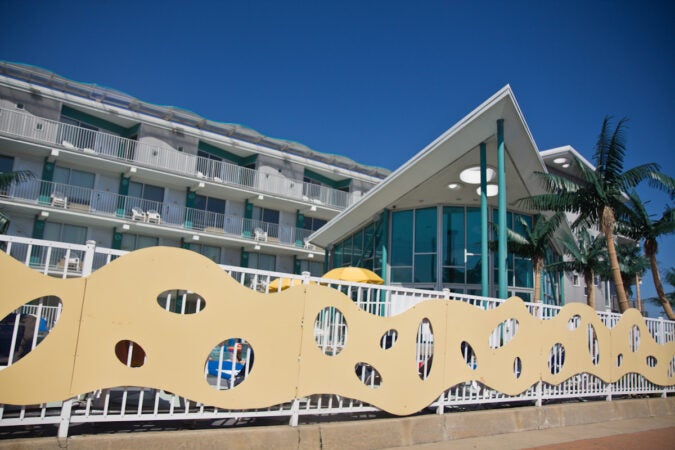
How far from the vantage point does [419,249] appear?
1920cm

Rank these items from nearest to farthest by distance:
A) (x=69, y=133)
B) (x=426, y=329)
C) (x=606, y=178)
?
(x=426, y=329)
(x=606, y=178)
(x=69, y=133)

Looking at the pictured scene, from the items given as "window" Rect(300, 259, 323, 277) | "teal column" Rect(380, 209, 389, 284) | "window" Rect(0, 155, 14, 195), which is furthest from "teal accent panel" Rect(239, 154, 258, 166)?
"teal column" Rect(380, 209, 389, 284)

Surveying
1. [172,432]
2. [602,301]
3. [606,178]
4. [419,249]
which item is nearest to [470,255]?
[419,249]

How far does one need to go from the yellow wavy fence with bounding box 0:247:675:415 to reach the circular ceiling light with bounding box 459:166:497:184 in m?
10.2

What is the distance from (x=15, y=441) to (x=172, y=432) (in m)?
1.16

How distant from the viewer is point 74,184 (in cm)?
2631

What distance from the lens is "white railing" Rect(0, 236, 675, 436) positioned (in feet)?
13.4

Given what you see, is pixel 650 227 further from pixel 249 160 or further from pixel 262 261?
pixel 249 160

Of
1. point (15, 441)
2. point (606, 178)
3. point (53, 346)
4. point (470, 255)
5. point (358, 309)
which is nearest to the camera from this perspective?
point (15, 441)

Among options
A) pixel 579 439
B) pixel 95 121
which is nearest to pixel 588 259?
pixel 579 439

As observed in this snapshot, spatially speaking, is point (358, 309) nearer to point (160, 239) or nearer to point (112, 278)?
point (112, 278)

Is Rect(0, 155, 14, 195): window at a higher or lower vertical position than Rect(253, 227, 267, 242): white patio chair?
higher

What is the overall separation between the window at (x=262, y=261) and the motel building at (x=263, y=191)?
0.09 metres

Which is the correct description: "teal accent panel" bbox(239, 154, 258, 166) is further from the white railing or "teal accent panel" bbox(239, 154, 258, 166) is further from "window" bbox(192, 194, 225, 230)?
the white railing
